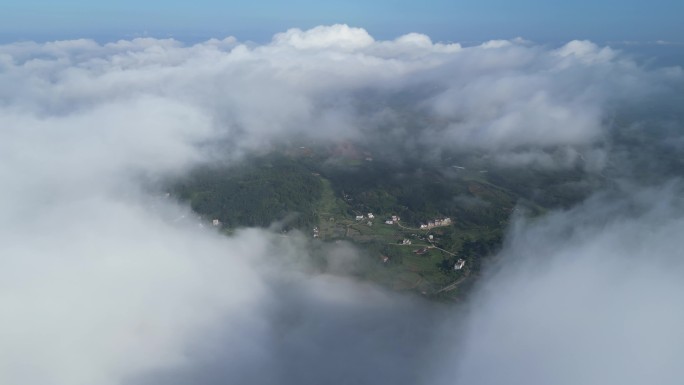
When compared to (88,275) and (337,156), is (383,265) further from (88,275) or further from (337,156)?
(337,156)

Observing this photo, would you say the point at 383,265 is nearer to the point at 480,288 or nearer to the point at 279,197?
the point at 480,288

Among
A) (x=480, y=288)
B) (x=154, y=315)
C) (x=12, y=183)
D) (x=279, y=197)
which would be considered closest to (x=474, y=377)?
(x=480, y=288)

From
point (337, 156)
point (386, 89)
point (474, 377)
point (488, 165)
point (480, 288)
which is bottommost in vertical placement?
point (474, 377)

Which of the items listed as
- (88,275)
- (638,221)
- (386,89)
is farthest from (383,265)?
(386,89)

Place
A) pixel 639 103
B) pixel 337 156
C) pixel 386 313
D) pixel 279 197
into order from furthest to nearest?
pixel 639 103 < pixel 337 156 < pixel 279 197 < pixel 386 313

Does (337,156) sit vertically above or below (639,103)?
below

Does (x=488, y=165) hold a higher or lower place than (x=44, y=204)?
higher

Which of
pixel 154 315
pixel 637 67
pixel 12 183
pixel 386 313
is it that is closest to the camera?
pixel 154 315

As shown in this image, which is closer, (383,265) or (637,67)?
(383,265)

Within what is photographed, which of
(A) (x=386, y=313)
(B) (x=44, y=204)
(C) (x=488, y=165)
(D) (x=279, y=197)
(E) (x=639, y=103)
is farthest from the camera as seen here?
(E) (x=639, y=103)
